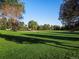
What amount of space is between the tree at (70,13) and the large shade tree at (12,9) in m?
7.64

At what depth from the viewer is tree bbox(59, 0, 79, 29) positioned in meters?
23.1

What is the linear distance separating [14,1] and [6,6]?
91.2 inches

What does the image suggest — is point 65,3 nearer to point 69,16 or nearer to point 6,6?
point 69,16

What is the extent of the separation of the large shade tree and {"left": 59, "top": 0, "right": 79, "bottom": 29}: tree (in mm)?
7636

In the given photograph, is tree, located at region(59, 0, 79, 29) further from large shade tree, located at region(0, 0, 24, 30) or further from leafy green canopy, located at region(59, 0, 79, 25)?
large shade tree, located at region(0, 0, 24, 30)

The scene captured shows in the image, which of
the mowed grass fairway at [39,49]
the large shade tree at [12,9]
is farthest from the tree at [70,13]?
the large shade tree at [12,9]

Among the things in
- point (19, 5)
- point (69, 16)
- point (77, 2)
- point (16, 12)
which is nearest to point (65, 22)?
point (69, 16)

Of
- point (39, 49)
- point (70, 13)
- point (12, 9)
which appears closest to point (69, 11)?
point (70, 13)

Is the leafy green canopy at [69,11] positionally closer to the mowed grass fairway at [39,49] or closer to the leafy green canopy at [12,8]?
the mowed grass fairway at [39,49]

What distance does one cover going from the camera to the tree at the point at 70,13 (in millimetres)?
23125

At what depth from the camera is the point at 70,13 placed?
2386 cm

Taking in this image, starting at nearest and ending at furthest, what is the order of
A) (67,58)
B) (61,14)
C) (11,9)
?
1. (67,58)
2. (61,14)
3. (11,9)

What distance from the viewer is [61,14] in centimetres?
2444

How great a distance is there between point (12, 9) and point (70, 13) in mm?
9028
